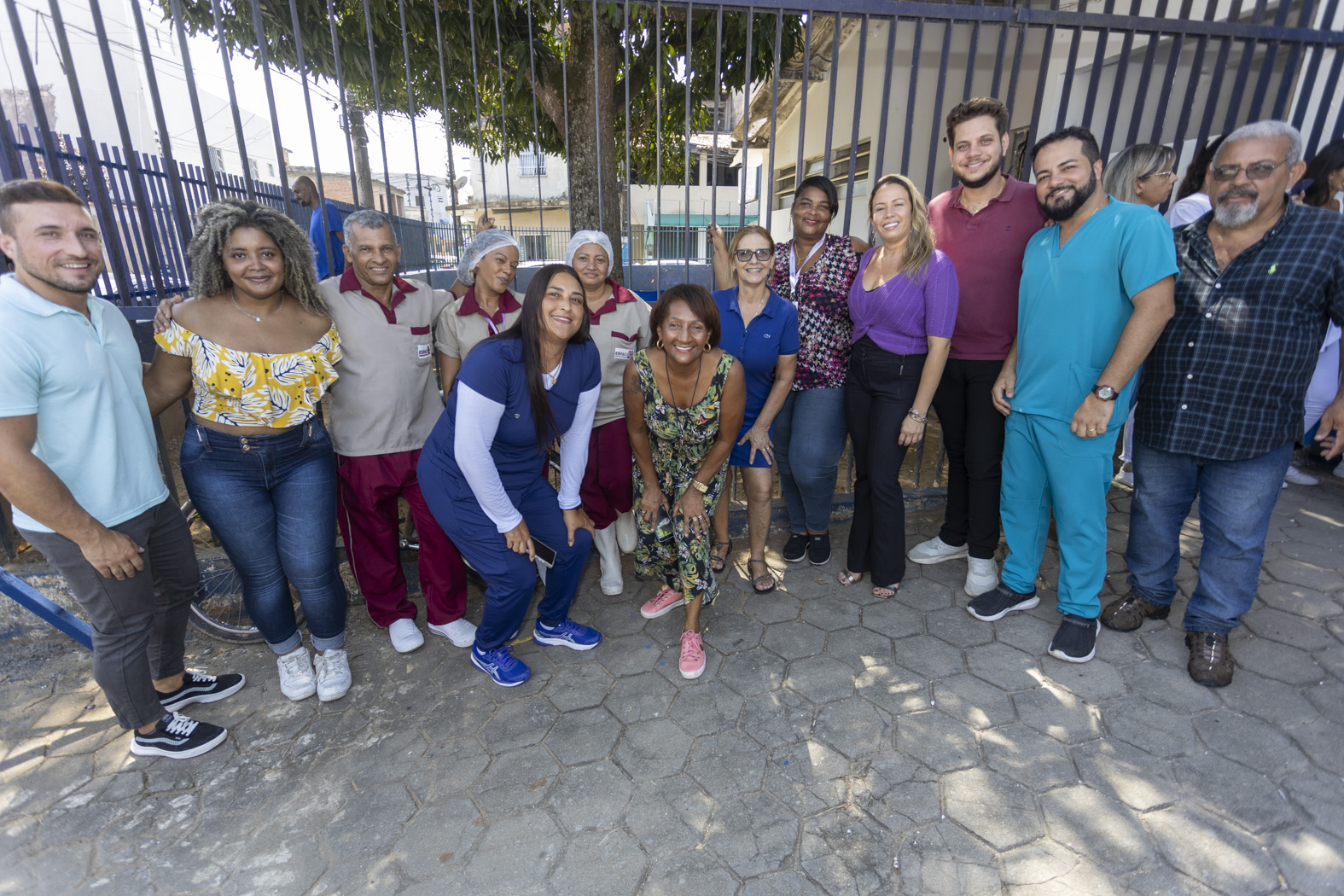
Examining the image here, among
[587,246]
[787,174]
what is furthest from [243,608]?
[787,174]

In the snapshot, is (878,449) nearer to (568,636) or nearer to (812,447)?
(812,447)

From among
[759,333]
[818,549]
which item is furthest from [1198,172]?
[818,549]

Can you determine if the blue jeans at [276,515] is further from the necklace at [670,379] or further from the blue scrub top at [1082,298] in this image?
the blue scrub top at [1082,298]

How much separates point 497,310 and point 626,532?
1409 mm

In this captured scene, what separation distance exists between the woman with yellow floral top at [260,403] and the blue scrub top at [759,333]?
1.75 m

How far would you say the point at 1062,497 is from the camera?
3055mm

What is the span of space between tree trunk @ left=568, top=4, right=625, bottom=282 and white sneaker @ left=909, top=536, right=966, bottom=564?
3817mm

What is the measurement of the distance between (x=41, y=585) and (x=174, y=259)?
6939mm

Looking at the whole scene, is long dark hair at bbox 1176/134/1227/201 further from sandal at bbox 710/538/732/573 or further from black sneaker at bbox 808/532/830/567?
sandal at bbox 710/538/732/573

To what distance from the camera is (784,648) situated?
321 centimetres

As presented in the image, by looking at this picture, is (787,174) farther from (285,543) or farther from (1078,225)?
(285,543)

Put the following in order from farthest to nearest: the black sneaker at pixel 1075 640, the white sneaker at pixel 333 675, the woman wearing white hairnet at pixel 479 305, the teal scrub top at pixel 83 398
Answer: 1. the woman wearing white hairnet at pixel 479 305
2. the black sneaker at pixel 1075 640
3. the white sneaker at pixel 333 675
4. the teal scrub top at pixel 83 398

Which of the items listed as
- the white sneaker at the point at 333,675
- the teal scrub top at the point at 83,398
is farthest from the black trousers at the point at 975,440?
the teal scrub top at the point at 83,398

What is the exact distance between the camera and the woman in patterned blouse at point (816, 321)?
3422 mm
